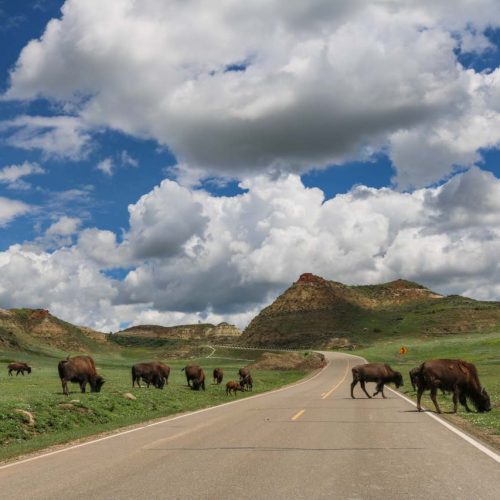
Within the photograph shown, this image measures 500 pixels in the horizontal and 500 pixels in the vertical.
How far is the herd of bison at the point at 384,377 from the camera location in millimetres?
20605

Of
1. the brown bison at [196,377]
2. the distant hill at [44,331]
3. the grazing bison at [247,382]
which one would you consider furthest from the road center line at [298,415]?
the distant hill at [44,331]

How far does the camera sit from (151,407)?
2620 centimetres

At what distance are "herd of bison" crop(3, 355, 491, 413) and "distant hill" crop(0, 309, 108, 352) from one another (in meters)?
91.3

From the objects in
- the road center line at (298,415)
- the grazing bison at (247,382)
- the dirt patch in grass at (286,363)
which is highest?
the road center line at (298,415)

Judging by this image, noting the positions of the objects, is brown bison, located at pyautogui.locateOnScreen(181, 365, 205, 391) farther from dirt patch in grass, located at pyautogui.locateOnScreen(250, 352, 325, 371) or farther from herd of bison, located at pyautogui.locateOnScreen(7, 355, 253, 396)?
dirt patch in grass, located at pyautogui.locateOnScreen(250, 352, 325, 371)

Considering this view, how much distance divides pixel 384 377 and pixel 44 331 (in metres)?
141

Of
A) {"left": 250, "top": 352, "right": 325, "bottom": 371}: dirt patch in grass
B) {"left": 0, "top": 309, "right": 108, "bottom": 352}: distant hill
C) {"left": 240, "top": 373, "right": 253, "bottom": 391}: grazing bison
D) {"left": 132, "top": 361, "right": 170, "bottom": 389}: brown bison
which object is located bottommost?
{"left": 250, "top": 352, "right": 325, "bottom": 371}: dirt patch in grass

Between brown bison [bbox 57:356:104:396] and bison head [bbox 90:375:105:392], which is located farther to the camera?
bison head [bbox 90:375:105:392]

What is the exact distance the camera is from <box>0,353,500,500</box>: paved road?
825 centimetres

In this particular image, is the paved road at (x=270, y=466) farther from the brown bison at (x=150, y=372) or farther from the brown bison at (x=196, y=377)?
the brown bison at (x=196, y=377)

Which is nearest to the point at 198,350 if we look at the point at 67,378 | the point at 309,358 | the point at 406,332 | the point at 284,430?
the point at 406,332

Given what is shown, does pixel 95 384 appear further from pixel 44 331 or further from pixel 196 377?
pixel 44 331

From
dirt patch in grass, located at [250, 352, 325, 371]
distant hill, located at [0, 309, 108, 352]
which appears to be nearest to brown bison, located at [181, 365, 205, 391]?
dirt patch in grass, located at [250, 352, 325, 371]

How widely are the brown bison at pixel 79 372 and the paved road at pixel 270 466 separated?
14.2 meters
